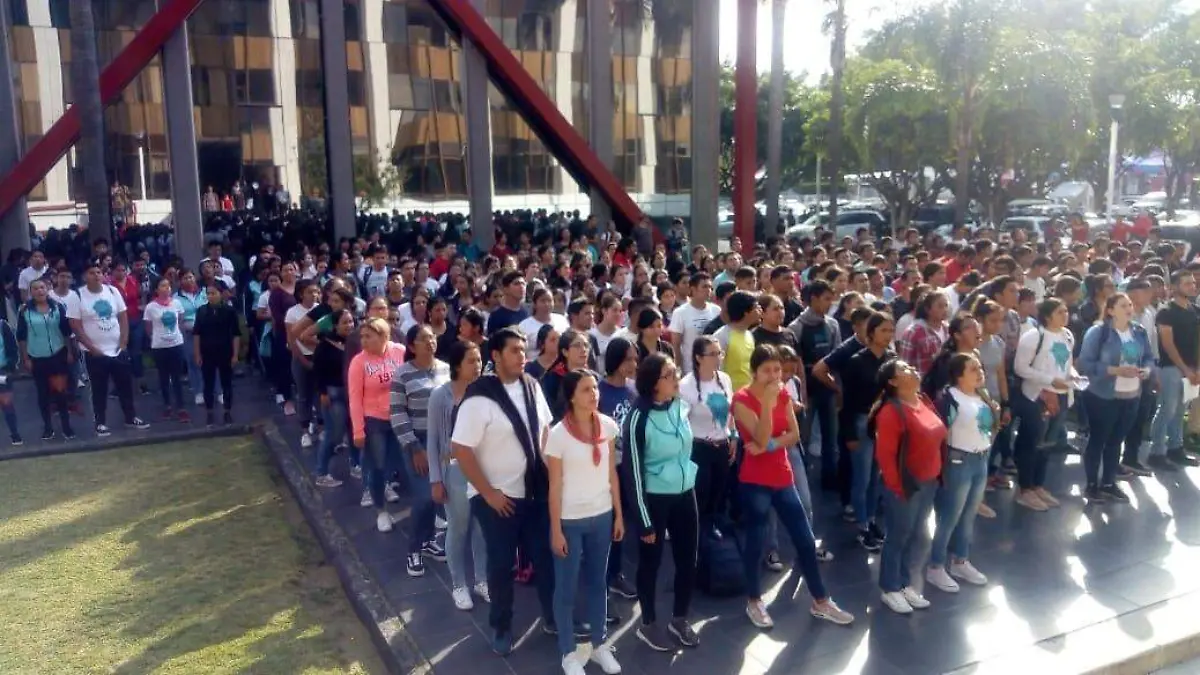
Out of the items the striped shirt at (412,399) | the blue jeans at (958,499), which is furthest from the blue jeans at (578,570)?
the blue jeans at (958,499)

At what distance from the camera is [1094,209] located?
140 ft

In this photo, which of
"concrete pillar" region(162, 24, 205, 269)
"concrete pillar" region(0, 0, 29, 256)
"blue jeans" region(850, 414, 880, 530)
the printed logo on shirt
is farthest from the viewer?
"concrete pillar" region(162, 24, 205, 269)

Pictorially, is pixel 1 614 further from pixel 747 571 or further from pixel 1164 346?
pixel 1164 346

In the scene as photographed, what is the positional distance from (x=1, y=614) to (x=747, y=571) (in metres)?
4.83

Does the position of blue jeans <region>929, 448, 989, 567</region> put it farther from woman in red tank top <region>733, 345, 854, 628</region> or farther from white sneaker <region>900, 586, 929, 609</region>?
woman in red tank top <region>733, 345, 854, 628</region>

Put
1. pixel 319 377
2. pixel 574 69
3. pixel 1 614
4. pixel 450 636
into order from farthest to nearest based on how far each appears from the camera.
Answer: pixel 574 69 < pixel 319 377 < pixel 1 614 < pixel 450 636

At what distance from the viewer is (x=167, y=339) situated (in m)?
10.9

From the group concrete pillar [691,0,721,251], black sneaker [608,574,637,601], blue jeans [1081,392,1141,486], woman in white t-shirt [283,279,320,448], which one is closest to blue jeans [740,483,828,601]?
→ black sneaker [608,574,637,601]

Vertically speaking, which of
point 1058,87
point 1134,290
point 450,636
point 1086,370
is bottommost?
point 450,636

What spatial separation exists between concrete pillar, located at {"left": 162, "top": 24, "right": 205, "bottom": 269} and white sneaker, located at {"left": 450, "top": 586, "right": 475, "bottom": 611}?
42.6 ft

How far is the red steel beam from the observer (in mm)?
20406

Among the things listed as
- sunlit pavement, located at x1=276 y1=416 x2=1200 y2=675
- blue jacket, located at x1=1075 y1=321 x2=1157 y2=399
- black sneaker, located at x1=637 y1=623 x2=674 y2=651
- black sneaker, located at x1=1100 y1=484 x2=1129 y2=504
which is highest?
blue jacket, located at x1=1075 y1=321 x2=1157 y2=399

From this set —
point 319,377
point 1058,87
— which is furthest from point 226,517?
point 1058,87

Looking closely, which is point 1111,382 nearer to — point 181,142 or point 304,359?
point 304,359
